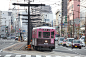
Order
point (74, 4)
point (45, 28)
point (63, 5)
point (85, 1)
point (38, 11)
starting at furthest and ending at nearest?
point (38, 11) → point (63, 5) → point (74, 4) → point (85, 1) → point (45, 28)

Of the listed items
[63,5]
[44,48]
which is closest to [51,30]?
[44,48]

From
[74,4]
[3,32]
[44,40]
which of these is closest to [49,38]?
[44,40]

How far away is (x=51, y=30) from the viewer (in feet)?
92.2

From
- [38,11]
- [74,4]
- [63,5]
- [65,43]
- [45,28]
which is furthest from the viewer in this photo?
[38,11]

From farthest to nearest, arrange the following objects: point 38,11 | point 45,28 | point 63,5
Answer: point 38,11
point 63,5
point 45,28

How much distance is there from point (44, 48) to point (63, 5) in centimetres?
12424

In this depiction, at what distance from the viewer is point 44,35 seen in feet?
92.2

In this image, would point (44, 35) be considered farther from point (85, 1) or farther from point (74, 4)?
point (74, 4)

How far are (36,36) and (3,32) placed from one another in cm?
13356

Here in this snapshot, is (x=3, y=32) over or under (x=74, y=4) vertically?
under

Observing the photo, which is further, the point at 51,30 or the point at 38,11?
the point at 38,11

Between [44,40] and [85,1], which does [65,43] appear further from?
[85,1]

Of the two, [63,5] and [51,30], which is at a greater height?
[63,5]

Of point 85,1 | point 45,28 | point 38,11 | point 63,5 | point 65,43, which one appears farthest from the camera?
point 38,11
